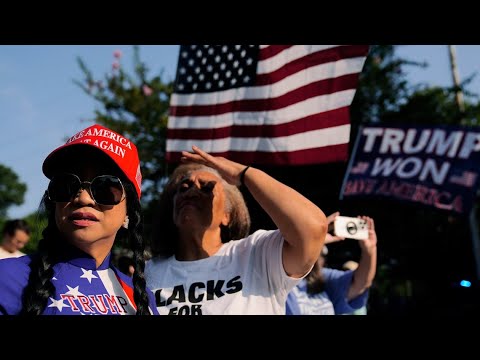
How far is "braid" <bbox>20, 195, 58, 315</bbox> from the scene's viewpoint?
157 centimetres

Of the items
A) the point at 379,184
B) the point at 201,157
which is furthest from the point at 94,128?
the point at 379,184

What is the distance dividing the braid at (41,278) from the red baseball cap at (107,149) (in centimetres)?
14

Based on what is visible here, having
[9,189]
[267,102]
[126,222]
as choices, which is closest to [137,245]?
[126,222]

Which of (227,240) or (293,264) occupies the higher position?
(227,240)

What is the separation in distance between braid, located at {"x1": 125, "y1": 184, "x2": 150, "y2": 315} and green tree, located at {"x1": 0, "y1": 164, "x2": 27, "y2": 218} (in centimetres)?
5120

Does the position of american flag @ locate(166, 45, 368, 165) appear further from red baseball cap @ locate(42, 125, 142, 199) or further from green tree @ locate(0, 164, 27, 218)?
green tree @ locate(0, 164, 27, 218)

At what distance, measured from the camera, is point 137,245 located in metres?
1.95

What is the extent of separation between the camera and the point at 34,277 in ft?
5.41

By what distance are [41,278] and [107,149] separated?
0.46 m

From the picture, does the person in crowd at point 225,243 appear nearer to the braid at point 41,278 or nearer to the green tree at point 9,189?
the braid at point 41,278

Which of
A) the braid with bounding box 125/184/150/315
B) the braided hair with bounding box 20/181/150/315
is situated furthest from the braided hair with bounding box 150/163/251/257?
the braid with bounding box 125/184/150/315
